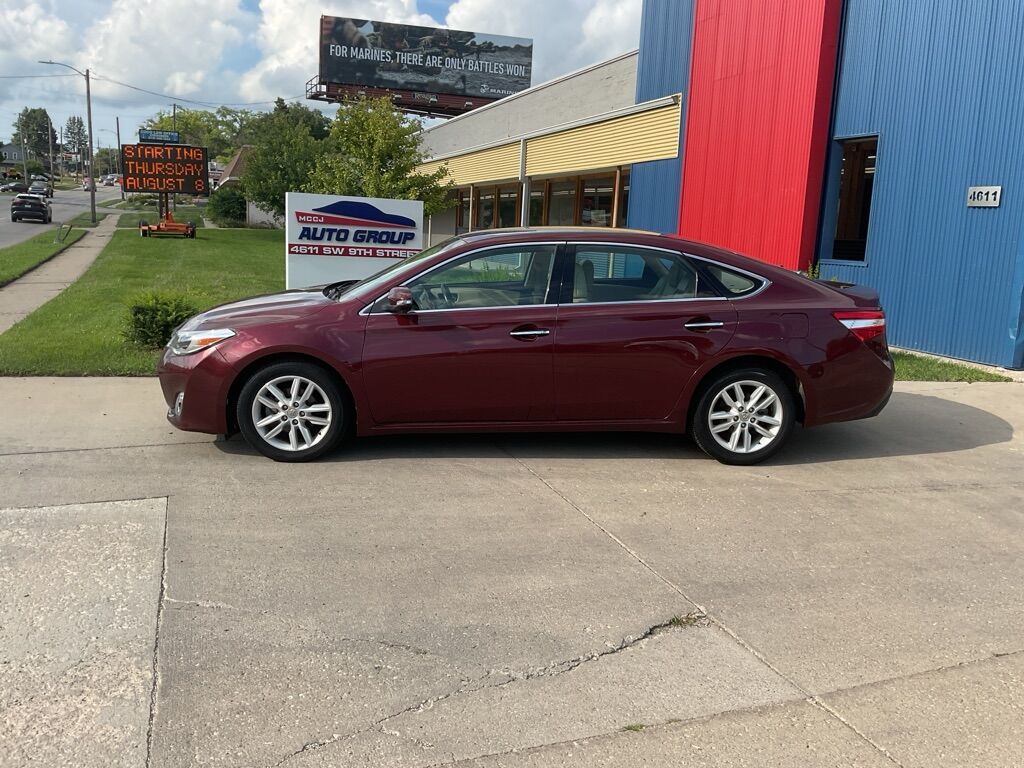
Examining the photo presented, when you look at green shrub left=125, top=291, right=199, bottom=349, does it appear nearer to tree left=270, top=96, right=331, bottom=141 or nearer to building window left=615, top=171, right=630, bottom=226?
building window left=615, top=171, right=630, bottom=226

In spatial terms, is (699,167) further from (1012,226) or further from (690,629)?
(690,629)

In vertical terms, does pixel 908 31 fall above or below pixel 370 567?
above

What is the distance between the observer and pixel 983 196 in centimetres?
1015

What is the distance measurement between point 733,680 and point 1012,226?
8.72m

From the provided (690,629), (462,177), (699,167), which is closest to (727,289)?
(690,629)

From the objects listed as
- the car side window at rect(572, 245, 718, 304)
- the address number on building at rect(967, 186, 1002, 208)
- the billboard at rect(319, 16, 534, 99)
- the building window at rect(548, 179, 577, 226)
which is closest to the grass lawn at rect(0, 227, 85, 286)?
the building window at rect(548, 179, 577, 226)

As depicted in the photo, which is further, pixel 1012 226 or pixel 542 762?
pixel 1012 226

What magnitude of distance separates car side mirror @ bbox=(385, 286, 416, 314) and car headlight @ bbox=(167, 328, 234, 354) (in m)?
1.04

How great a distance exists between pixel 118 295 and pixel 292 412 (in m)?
10.3

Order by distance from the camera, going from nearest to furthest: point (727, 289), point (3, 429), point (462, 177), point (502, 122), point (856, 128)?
point (727, 289)
point (3, 429)
point (856, 128)
point (502, 122)
point (462, 177)

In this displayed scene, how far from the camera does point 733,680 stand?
3.28m

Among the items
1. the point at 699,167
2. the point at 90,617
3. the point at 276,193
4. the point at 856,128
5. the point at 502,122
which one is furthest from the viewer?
the point at 276,193

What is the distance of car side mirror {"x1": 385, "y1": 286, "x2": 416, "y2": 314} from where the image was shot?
18.5ft

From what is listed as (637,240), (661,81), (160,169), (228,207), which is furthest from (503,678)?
(228,207)
